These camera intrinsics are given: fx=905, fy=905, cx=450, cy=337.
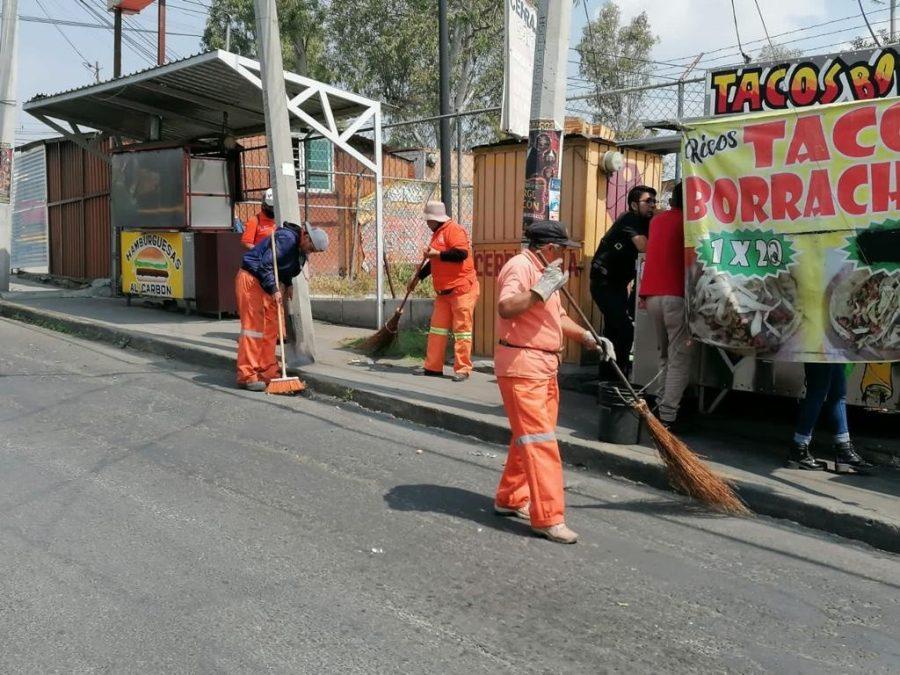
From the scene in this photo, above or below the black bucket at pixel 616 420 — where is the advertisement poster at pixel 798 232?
above

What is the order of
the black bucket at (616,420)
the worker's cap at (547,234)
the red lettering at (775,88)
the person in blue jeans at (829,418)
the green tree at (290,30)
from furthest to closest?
the green tree at (290,30) < the red lettering at (775,88) < the black bucket at (616,420) < the person in blue jeans at (829,418) < the worker's cap at (547,234)

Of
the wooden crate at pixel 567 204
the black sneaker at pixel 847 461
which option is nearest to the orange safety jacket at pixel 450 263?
the wooden crate at pixel 567 204

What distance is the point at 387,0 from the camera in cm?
2975

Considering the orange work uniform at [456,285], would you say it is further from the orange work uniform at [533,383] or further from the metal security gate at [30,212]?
the metal security gate at [30,212]

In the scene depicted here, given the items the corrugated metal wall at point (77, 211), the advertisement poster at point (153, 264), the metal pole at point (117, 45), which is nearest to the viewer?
the advertisement poster at point (153, 264)

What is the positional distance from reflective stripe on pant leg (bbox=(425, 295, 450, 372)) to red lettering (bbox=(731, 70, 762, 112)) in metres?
3.19

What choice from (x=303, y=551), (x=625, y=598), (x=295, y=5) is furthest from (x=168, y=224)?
(x=295, y=5)

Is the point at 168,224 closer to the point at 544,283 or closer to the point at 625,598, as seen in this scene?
the point at 544,283

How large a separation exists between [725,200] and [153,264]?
32.5ft

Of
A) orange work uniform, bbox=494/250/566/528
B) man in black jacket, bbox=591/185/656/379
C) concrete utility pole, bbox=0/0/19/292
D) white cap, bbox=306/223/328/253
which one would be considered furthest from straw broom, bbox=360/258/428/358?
concrete utility pole, bbox=0/0/19/292

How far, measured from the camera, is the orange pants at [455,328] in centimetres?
866

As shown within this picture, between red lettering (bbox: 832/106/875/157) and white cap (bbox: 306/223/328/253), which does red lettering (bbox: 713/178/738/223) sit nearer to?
red lettering (bbox: 832/106/875/157)

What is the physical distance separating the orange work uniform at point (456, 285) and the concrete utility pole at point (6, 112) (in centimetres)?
1043

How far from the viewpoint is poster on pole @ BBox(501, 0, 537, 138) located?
675cm
